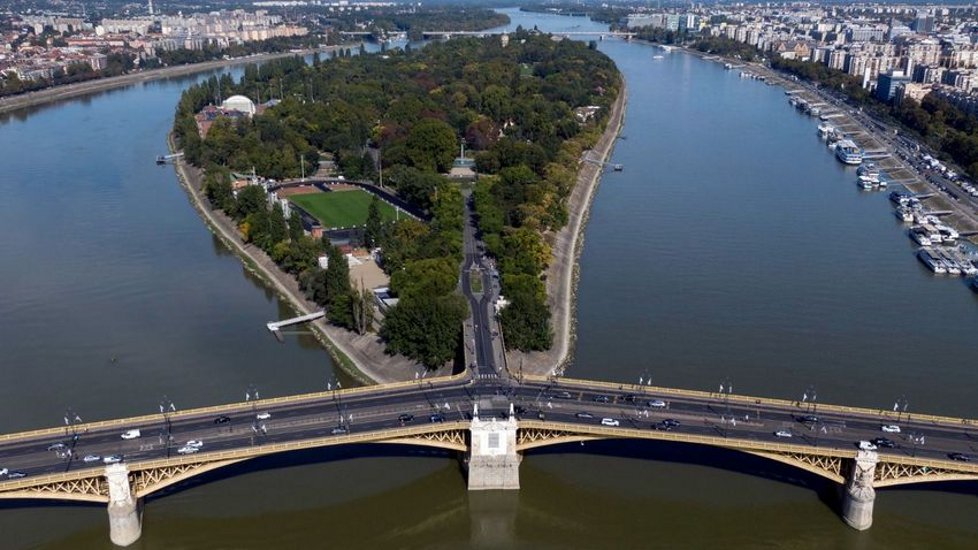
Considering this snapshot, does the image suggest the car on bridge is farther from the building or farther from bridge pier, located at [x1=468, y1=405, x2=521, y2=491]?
the building

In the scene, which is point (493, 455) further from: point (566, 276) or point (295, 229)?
point (295, 229)

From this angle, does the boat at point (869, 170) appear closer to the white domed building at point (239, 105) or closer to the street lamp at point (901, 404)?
the street lamp at point (901, 404)

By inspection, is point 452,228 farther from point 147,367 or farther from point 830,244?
point 830,244

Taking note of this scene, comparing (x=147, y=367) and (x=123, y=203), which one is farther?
(x=123, y=203)

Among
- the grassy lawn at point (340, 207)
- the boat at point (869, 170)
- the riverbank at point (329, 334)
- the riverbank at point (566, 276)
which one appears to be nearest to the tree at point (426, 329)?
the riverbank at point (329, 334)

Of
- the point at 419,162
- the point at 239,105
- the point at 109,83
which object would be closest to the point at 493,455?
the point at 419,162

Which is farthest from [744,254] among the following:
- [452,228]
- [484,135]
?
[484,135]
